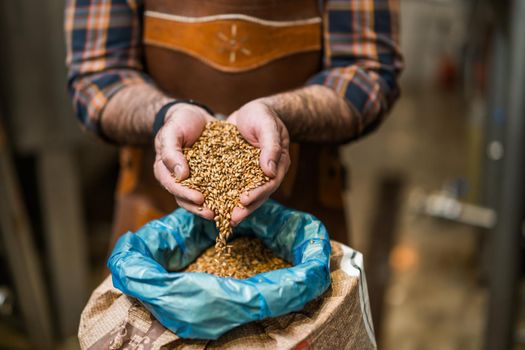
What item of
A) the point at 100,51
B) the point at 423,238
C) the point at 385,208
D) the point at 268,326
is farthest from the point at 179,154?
the point at 385,208

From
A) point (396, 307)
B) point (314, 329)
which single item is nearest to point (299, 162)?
point (314, 329)

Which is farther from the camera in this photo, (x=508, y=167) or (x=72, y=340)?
(x=72, y=340)

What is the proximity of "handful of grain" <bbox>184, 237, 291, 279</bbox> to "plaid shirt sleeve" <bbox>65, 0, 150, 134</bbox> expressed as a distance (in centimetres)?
39

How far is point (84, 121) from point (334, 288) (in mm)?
615

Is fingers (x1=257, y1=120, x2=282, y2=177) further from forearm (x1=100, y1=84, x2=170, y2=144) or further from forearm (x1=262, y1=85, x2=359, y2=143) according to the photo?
forearm (x1=100, y1=84, x2=170, y2=144)

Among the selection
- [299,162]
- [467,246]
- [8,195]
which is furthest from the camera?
[467,246]

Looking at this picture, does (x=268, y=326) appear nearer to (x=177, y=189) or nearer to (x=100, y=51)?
(x=177, y=189)

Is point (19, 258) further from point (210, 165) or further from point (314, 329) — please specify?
point (314, 329)

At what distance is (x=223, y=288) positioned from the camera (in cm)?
72

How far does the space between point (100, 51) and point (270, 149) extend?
0.49m

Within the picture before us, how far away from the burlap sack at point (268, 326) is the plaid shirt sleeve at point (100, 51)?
417 millimetres

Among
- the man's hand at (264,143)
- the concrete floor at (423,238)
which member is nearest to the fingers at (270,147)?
the man's hand at (264,143)

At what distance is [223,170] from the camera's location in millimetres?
868

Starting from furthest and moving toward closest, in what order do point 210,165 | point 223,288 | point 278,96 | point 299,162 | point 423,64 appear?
point 423,64
point 299,162
point 278,96
point 210,165
point 223,288
